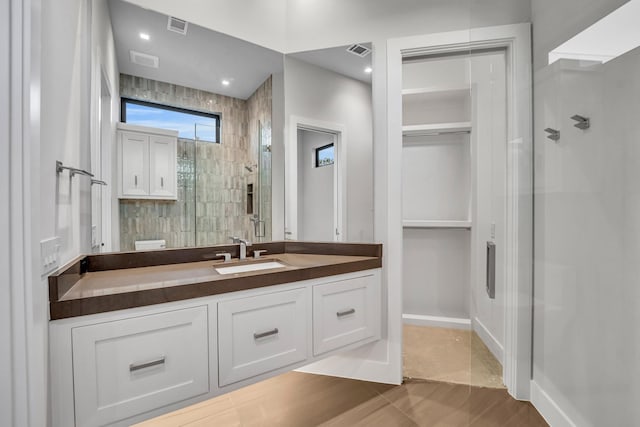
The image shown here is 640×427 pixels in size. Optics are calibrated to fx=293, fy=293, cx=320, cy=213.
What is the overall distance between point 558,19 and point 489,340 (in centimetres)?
217

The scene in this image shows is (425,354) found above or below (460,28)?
below

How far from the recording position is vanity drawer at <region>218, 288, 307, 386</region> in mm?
1271

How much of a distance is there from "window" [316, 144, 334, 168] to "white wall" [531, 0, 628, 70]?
134 cm

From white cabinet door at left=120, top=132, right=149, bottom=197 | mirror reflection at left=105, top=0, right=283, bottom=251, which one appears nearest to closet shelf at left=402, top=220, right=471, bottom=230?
mirror reflection at left=105, top=0, right=283, bottom=251

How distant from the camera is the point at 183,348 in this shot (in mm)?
1159

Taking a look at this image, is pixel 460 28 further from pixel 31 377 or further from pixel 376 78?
pixel 31 377

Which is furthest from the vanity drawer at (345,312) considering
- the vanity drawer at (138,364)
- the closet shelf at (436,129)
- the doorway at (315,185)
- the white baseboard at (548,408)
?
the closet shelf at (436,129)

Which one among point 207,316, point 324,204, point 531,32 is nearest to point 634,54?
point 531,32

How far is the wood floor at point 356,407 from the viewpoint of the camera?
166 centimetres

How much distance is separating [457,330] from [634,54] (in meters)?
2.55

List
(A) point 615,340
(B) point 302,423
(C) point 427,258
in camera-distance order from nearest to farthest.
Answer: (A) point 615,340
(B) point 302,423
(C) point 427,258

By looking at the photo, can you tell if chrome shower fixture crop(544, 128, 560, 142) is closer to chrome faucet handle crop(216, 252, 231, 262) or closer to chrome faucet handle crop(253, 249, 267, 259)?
chrome faucet handle crop(253, 249, 267, 259)

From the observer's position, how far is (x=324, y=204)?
2.17m

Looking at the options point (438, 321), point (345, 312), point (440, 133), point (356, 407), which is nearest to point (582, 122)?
point (345, 312)
